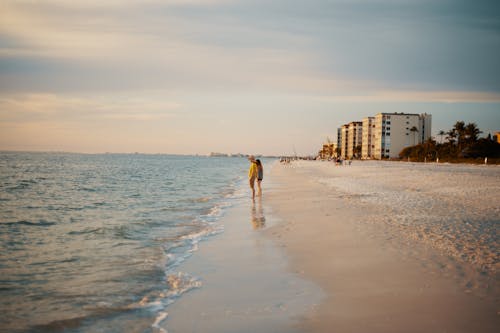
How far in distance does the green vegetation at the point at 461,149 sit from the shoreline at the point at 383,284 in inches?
3265

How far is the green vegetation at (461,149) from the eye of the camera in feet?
285

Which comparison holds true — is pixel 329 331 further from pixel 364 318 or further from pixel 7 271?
pixel 7 271

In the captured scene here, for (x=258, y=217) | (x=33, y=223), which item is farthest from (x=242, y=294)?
(x=33, y=223)

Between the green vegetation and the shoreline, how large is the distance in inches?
3265

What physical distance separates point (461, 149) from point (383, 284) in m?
113

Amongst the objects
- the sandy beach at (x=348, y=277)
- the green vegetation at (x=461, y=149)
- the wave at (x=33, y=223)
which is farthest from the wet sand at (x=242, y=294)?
the green vegetation at (x=461, y=149)

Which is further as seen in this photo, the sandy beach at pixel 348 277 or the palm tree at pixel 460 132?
the palm tree at pixel 460 132

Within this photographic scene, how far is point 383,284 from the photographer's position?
5.53 meters

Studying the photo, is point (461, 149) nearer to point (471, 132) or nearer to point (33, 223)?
point (471, 132)

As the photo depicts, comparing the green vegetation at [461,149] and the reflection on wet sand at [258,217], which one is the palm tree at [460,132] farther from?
the reflection on wet sand at [258,217]

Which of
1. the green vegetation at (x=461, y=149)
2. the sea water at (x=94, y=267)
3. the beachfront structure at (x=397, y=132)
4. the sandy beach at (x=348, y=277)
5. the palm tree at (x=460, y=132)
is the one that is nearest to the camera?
the sandy beach at (x=348, y=277)

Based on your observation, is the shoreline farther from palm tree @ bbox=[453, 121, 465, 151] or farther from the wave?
palm tree @ bbox=[453, 121, 465, 151]

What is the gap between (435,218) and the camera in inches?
435

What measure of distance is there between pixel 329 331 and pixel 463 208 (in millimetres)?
10914
